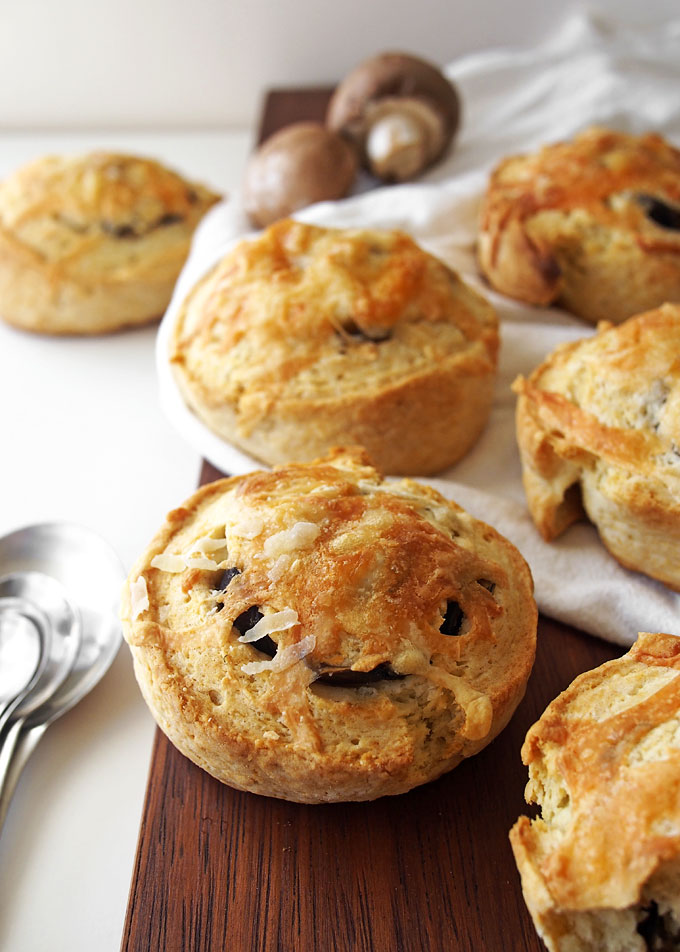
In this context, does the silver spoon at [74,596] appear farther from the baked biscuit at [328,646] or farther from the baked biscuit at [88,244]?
the baked biscuit at [88,244]

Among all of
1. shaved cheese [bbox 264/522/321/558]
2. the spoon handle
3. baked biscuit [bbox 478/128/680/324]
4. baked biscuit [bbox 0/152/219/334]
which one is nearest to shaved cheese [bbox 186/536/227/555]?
shaved cheese [bbox 264/522/321/558]

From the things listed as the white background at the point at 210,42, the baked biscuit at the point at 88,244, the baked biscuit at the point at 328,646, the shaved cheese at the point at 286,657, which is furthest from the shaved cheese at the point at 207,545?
the white background at the point at 210,42

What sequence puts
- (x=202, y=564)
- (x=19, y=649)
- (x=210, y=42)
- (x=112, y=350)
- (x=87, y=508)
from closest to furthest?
1. (x=202, y=564)
2. (x=19, y=649)
3. (x=87, y=508)
4. (x=112, y=350)
5. (x=210, y=42)

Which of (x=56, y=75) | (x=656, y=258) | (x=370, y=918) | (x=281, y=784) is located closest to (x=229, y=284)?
(x=656, y=258)

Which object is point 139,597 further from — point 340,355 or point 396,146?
point 396,146

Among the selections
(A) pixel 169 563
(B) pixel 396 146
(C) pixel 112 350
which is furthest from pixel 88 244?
(A) pixel 169 563

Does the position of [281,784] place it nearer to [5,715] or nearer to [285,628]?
[285,628]
